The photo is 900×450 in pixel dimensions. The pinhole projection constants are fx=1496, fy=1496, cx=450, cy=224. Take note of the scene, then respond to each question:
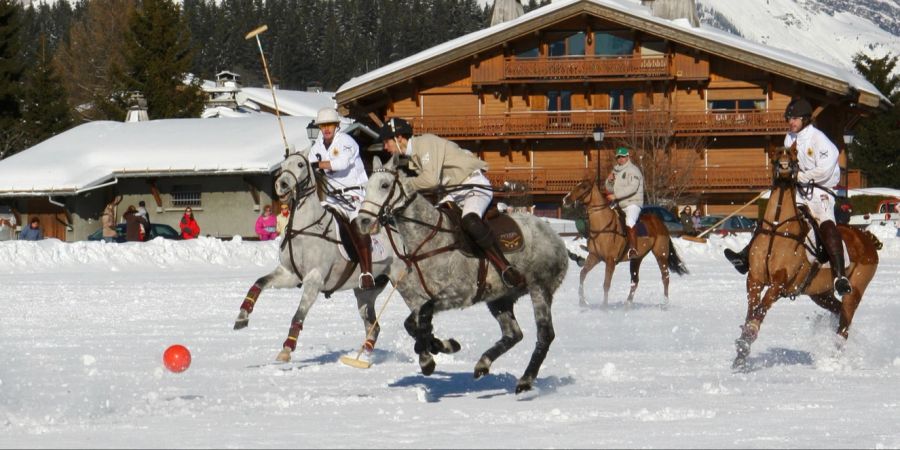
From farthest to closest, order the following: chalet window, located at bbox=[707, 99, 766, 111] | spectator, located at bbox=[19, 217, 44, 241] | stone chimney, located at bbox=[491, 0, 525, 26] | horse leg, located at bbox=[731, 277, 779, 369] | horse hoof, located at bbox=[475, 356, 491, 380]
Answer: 1. stone chimney, located at bbox=[491, 0, 525, 26]
2. chalet window, located at bbox=[707, 99, 766, 111]
3. spectator, located at bbox=[19, 217, 44, 241]
4. horse leg, located at bbox=[731, 277, 779, 369]
5. horse hoof, located at bbox=[475, 356, 491, 380]

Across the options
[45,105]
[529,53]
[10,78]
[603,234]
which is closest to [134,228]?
[603,234]

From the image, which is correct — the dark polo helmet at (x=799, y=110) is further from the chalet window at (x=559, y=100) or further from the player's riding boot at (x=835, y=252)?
the chalet window at (x=559, y=100)

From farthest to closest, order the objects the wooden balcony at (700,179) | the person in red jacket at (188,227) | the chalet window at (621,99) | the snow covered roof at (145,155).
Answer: the chalet window at (621,99) → the wooden balcony at (700,179) → the snow covered roof at (145,155) → the person in red jacket at (188,227)

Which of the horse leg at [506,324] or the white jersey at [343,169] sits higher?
the white jersey at [343,169]

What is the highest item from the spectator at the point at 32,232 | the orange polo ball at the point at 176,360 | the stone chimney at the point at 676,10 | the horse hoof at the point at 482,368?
the stone chimney at the point at 676,10

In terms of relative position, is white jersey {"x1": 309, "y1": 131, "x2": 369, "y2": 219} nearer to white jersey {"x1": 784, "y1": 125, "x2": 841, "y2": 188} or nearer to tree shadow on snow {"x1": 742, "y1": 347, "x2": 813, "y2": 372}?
tree shadow on snow {"x1": 742, "y1": 347, "x2": 813, "y2": 372}

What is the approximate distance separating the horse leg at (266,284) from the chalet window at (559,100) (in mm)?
51730

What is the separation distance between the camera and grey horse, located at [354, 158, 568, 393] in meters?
12.4

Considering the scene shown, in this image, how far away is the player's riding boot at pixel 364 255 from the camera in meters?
15.5

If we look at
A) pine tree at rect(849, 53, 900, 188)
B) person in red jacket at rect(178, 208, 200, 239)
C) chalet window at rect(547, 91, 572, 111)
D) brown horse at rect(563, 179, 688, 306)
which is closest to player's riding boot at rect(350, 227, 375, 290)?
brown horse at rect(563, 179, 688, 306)

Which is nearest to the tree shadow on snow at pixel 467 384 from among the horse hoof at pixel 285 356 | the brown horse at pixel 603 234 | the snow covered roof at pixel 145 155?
the horse hoof at pixel 285 356

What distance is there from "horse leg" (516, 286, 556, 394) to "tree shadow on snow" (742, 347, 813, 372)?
208cm

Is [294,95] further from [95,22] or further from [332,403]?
[332,403]

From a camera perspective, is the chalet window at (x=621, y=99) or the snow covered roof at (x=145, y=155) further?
the chalet window at (x=621, y=99)
